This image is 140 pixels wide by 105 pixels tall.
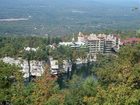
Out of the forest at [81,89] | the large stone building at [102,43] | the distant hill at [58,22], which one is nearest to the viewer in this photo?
the forest at [81,89]

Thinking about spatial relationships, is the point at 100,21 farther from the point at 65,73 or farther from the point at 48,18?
the point at 65,73

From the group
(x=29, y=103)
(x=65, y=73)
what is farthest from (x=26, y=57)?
(x=29, y=103)

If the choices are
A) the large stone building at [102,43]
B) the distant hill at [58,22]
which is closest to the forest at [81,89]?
the large stone building at [102,43]

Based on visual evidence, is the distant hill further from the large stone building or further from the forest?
the forest

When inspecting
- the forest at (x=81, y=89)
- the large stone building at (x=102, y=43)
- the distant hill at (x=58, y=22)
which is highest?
the forest at (x=81, y=89)

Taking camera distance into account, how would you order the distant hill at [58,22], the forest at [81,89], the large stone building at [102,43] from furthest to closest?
the distant hill at [58,22] → the large stone building at [102,43] → the forest at [81,89]

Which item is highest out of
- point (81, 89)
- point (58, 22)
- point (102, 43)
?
point (81, 89)

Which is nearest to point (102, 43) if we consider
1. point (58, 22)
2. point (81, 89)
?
point (81, 89)

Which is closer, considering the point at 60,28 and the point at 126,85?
the point at 126,85

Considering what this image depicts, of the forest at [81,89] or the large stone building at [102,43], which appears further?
the large stone building at [102,43]

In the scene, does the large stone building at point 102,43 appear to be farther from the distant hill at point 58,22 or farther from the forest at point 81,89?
the forest at point 81,89

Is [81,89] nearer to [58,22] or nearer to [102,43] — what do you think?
[102,43]
